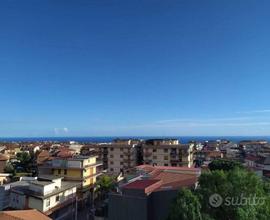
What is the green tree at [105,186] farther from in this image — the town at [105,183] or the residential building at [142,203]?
the residential building at [142,203]

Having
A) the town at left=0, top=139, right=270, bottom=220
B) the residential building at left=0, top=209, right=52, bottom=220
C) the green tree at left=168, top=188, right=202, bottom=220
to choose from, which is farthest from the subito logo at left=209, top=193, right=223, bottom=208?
the residential building at left=0, top=209, right=52, bottom=220

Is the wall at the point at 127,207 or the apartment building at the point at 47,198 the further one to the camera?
the apartment building at the point at 47,198

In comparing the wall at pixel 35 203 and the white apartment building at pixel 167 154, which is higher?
the white apartment building at pixel 167 154

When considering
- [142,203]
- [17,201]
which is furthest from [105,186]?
[142,203]

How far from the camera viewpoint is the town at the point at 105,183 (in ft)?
72.5

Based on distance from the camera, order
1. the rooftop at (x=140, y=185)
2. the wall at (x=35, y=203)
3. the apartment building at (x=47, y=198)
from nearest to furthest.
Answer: the rooftop at (x=140, y=185) < the wall at (x=35, y=203) < the apartment building at (x=47, y=198)

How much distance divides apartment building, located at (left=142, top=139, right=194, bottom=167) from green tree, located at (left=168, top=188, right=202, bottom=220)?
4704cm

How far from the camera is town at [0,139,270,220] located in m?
22.1

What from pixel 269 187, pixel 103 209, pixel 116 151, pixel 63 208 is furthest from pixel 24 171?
pixel 269 187

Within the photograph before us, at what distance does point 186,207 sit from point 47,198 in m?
20.1

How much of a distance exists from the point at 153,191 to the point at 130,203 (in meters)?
1.87

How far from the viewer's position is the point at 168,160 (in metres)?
64.1

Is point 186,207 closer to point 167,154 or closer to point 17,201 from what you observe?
point 17,201

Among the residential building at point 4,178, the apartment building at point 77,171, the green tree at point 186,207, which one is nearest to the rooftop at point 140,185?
the green tree at point 186,207
